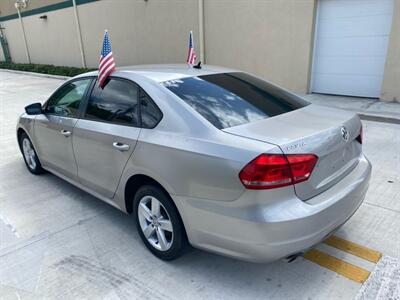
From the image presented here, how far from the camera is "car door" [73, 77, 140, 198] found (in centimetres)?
297

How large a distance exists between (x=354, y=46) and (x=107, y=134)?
756 centimetres

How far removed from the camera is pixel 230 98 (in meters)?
2.85

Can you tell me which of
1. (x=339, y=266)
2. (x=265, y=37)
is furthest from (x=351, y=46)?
(x=339, y=266)

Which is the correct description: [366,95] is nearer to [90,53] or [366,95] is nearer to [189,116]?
[189,116]

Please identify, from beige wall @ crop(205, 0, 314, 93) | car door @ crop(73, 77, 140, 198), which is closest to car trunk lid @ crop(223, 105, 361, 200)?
car door @ crop(73, 77, 140, 198)

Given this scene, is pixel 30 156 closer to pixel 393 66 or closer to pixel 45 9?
pixel 393 66

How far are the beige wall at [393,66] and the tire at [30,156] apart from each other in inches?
295

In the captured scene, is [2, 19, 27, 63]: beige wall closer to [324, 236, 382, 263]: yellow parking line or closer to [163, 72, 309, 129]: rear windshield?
[163, 72, 309, 129]: rear windshield

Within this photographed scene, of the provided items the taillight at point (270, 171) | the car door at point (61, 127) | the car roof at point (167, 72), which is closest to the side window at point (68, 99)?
the car door at point (61, 127)

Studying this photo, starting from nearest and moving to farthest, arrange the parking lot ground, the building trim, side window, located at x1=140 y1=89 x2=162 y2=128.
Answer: the parking lot ground → side window, located at x1=140 y1=89 x2=162 y2=128 → the building trim

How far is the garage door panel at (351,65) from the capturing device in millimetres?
8219

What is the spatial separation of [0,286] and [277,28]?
9118 millimetres

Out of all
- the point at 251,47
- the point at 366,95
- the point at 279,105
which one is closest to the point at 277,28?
the point at 251,47

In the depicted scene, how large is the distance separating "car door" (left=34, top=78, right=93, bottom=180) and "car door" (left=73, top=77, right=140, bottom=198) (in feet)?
0.60
